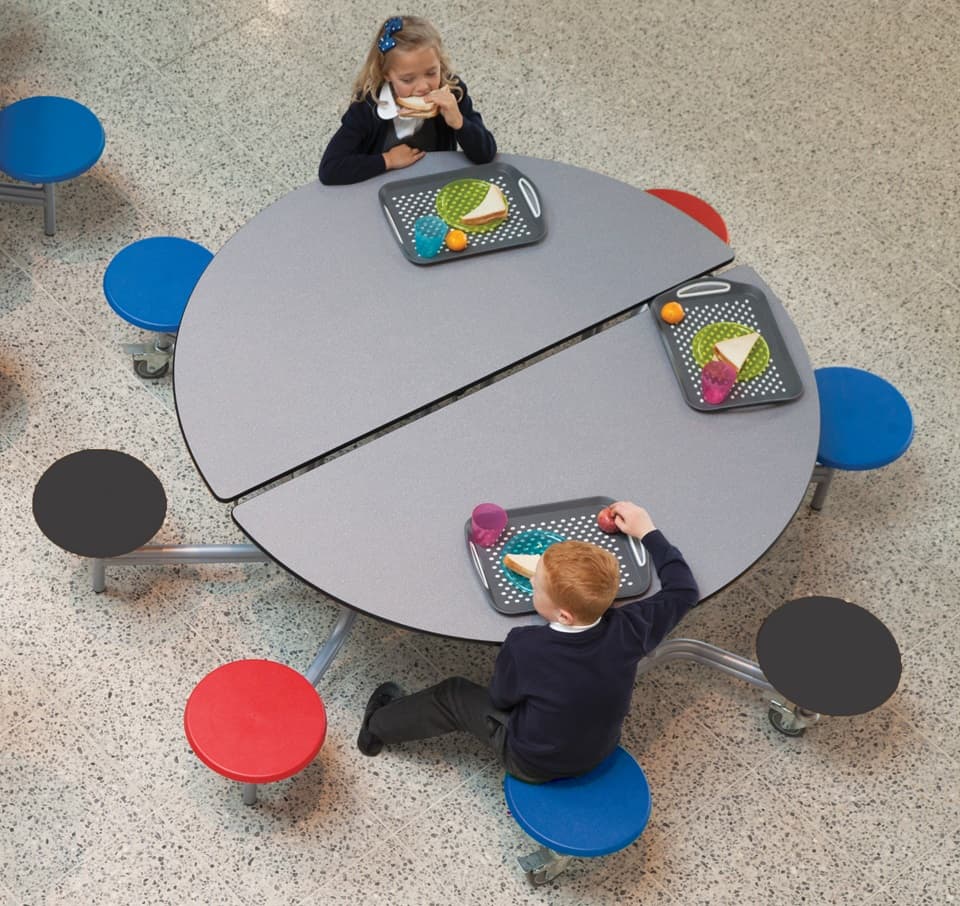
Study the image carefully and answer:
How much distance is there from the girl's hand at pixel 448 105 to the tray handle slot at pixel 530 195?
0.22 metres

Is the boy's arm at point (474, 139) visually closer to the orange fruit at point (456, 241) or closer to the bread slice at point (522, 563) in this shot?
the orange fruit at point (456, 241)

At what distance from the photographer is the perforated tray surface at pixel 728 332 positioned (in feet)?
10.9

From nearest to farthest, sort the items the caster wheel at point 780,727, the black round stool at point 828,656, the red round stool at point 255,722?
1. the red round stool at point 255,722
2. the black round stool at point 828,656
3. the caster wheel at point 780,727

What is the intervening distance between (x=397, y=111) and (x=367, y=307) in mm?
615

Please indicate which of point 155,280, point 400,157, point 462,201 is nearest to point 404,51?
point 400,157

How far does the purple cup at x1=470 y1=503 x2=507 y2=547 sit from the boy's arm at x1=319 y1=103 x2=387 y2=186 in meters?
1.08

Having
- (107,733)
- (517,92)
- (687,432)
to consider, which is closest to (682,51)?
(517,92)

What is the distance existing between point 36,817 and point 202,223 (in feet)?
6.53

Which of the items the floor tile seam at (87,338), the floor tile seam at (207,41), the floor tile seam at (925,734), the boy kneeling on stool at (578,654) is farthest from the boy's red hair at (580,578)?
the floor tile seam at (207,41)

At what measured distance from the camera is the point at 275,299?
3369 mm

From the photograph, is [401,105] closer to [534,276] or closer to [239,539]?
[534,276]

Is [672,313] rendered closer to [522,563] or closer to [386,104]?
[522,563]

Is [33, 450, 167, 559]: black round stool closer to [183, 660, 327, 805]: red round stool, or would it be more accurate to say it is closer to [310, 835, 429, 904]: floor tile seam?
[183, 660, 327, 805]: red round stool

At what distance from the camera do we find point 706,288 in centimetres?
353
